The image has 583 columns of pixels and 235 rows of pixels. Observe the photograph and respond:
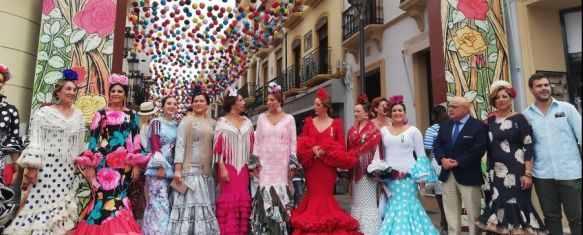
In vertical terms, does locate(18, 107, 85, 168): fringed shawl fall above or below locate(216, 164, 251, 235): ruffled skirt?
above

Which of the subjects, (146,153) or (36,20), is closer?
(146,153)

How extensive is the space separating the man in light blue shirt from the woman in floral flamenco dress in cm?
407

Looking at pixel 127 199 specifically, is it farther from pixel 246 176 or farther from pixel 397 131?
pixel 397 131

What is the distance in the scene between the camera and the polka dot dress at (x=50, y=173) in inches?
148

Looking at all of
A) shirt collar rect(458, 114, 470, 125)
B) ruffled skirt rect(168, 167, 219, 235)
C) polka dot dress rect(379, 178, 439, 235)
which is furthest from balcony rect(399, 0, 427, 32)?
ruffled skirt rect(168, 167, 219, 235)

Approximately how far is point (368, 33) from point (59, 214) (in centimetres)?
946

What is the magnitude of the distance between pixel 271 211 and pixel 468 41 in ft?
15.9

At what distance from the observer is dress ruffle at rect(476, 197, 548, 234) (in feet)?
12.7

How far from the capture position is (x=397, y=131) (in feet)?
15.7

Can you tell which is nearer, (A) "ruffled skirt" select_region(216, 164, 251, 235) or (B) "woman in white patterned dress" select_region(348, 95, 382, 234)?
(A) "ruffled skirt" select_region(216, 164, 251, 235)

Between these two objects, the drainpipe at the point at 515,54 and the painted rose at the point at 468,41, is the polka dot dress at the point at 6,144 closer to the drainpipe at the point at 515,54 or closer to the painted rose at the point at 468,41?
the painted rose at the point at 468,41

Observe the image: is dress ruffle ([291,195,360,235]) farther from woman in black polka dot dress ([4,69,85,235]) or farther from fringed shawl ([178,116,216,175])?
woman in black polka dot dress ([4,69,85,235])

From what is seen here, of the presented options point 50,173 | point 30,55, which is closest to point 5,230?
point 50,173

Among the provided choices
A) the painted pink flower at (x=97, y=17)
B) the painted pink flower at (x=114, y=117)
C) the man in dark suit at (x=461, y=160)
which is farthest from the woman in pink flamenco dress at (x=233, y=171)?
the painted pink flower at (x=97, y=17)
